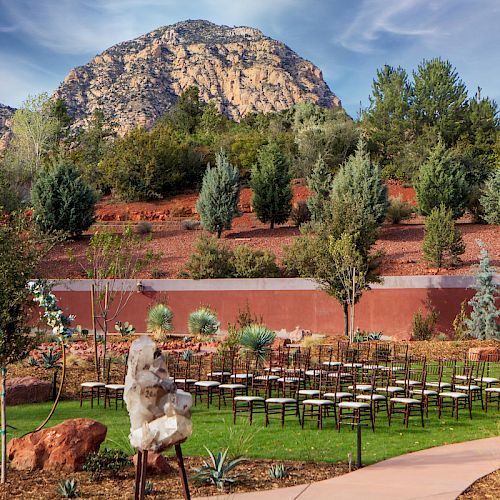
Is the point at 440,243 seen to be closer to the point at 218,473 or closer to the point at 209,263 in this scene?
the point at 209,263

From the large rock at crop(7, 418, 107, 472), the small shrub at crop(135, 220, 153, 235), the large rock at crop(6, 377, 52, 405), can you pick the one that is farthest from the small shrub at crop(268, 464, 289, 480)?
the small shrub at crop(135, 220, 153, 235)

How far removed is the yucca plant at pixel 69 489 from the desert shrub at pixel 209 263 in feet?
80.2

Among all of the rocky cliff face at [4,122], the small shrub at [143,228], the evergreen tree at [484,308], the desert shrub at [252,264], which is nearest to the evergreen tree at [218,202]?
the small shrub at [143,228]

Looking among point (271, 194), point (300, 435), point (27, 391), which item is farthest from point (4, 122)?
point (300, 435)

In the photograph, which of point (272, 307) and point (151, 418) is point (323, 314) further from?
point (151, 418)

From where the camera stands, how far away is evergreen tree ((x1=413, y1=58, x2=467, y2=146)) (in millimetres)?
55656

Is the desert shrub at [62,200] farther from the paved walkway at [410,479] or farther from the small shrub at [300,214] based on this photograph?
the paved walkway at [410,479]

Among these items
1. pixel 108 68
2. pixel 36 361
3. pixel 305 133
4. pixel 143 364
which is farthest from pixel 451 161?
pixel 108 68

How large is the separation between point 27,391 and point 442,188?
30.2 meters

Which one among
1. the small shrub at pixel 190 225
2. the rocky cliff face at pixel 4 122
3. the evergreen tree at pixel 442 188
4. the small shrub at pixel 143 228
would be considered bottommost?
the small shrub at pixel 143 228

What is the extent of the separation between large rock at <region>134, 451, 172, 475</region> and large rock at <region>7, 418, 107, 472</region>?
2.46 ft

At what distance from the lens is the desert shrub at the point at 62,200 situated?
42.5 meters

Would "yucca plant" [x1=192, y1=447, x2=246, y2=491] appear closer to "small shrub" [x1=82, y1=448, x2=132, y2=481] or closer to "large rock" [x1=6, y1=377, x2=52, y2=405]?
"small shrub" [x1=82, y1=448, x2=132, y2=481]

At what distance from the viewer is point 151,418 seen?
5980 millimetres
